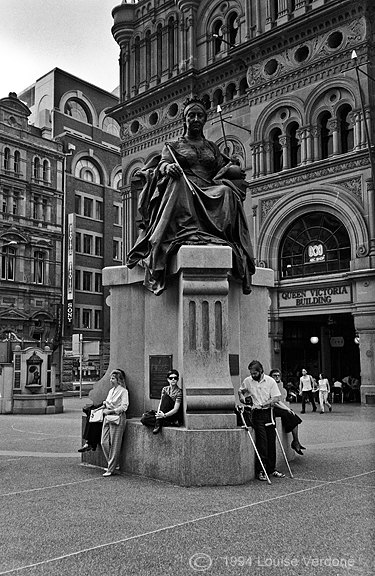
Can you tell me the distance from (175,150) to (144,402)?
12.9 feet

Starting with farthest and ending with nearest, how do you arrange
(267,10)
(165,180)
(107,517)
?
(267,10) < (165,180) < (107,517)

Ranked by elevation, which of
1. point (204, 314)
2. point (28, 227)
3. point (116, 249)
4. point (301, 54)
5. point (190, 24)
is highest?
point (190, 24)

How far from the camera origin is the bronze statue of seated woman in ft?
31.2

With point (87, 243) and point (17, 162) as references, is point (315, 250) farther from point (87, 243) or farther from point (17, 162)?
point (87, 243)

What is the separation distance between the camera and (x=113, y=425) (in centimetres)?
925

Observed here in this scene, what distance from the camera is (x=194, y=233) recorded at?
9391mm

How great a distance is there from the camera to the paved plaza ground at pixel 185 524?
16.4 feet

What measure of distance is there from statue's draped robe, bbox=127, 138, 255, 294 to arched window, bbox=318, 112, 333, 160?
23914 mm

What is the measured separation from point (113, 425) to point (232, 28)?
35.2 metres

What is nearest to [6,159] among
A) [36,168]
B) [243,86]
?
[36,168]

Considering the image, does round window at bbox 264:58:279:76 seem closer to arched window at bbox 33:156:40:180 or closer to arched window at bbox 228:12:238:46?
arched window at bbox 228:12:238:46

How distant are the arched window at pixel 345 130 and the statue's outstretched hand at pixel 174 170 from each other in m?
24.5

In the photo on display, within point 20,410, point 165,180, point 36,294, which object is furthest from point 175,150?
point 36,294

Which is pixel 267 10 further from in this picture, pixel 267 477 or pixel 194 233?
pixel 267 477
